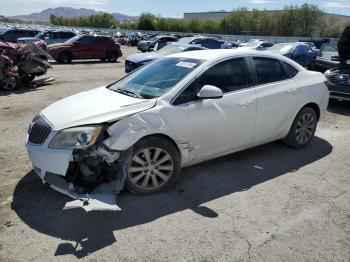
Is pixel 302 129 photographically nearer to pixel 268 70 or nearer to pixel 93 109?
pixel 268 70

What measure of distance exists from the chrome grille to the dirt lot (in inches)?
26.3

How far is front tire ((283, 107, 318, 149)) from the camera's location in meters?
5.89

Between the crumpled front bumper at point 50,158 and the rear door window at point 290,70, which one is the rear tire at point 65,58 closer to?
the rear door window at point 290,70

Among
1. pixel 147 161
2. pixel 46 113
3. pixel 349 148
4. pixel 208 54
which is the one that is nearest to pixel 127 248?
pixel 147 161

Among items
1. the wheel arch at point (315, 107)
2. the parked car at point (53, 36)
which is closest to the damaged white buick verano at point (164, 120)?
the wheel arch at point (315, 107)

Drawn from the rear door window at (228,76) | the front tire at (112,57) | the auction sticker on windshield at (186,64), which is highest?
the auction sticker on windshield at (186,64)

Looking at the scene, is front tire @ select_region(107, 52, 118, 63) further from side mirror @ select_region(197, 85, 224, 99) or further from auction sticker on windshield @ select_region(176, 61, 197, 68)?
side mirror @ select_region(197, 85, 224, 99)

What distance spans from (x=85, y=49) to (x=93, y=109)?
59.9 feet

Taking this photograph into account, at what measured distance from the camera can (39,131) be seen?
423cm

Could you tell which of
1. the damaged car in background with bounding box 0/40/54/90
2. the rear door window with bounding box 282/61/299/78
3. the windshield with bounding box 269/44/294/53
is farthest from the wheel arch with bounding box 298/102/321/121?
the windshield with bounding box 269/44/294/53

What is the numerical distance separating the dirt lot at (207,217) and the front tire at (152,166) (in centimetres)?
15

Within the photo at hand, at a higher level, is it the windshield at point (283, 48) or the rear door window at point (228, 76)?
the rear door window at point (228, 76)

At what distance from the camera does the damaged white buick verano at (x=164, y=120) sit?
3.99 meters

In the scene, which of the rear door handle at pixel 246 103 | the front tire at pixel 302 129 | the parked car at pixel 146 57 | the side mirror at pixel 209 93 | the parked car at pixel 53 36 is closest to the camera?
the side mirror at pixel 209 93
